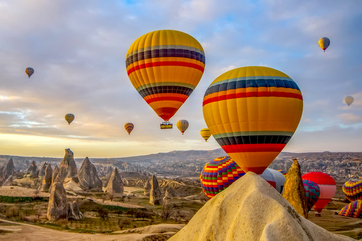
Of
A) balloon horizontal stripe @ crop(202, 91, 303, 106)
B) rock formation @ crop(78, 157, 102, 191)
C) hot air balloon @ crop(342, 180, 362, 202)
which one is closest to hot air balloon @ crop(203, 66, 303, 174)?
balloon horizontal stripe @ crop(202, 91, 303, 106)

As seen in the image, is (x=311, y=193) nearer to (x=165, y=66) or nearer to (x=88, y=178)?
(x=165, y=66)

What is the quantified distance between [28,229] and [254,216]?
24.3 metres

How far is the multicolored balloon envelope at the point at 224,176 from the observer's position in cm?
3095

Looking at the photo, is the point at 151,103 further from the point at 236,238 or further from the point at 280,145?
the point at 236,238

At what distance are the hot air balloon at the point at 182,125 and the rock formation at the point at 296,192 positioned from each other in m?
29.4

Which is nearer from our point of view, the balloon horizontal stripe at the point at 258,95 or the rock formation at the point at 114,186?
the balloon horizontal stripe at the point at 258,95

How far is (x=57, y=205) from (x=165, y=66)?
A: 896 inches

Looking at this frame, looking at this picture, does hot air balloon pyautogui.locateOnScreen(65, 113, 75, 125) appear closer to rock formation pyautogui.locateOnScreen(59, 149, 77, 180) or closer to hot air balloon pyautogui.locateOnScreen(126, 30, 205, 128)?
rock formation pyautogui.locateOnScreen(59, 149, 77, 180)

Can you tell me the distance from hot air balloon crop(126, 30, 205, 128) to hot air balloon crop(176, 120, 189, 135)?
72.8 ft

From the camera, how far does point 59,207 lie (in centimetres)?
3659

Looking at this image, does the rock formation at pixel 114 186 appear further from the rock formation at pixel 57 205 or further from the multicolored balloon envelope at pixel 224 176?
the multicolored balloon envelope at pixel 224 176

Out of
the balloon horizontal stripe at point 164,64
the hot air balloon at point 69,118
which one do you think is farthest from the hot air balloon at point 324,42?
the hot air balloon at point 69,118

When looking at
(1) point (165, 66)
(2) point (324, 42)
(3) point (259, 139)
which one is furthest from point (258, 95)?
(2) point (324, 42)

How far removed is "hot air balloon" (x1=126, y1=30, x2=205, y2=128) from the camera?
81.0ft
